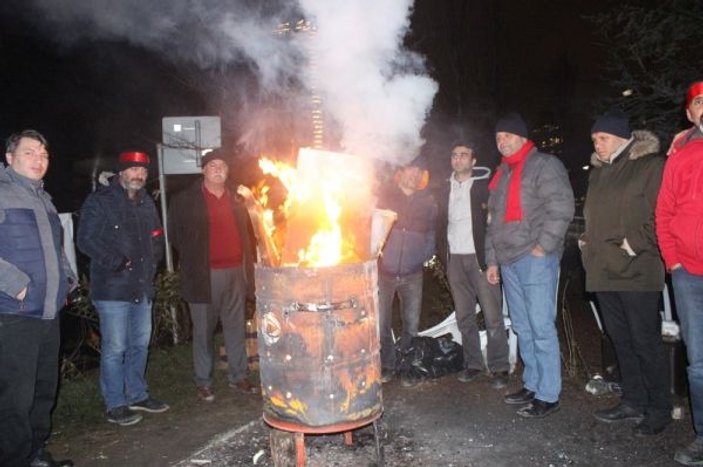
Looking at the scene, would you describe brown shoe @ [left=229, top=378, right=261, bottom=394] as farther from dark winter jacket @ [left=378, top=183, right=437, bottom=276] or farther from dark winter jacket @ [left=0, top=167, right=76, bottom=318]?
dark winter jacket @ [left=0, top=167, right=76, bottom=318]

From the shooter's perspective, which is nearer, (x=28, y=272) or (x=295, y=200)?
(x=28, y=272)

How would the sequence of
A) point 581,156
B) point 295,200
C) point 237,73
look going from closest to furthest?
point 295,200
point 237,73
point 581,156

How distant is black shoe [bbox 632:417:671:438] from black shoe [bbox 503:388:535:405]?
973 millimetres

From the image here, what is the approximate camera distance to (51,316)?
3965 mm

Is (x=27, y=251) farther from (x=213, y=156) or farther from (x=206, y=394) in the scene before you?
(x=206, y=394)

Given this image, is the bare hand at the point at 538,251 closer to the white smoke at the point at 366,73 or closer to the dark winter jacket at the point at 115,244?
the white smoke at the point at 366,73

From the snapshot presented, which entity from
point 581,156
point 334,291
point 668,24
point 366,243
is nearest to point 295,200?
point 366,243

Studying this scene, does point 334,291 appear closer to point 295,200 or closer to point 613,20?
point 295,200

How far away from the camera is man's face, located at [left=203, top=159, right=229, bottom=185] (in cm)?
569

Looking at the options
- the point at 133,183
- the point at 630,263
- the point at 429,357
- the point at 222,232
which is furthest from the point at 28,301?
the point at 630,263

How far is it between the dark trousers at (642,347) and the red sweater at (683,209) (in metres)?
0.49

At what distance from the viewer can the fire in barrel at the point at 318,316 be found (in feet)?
12.0

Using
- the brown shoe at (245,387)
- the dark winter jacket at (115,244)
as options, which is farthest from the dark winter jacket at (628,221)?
the dark winter jacket at (115,244)

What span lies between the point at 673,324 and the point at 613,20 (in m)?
5.98
